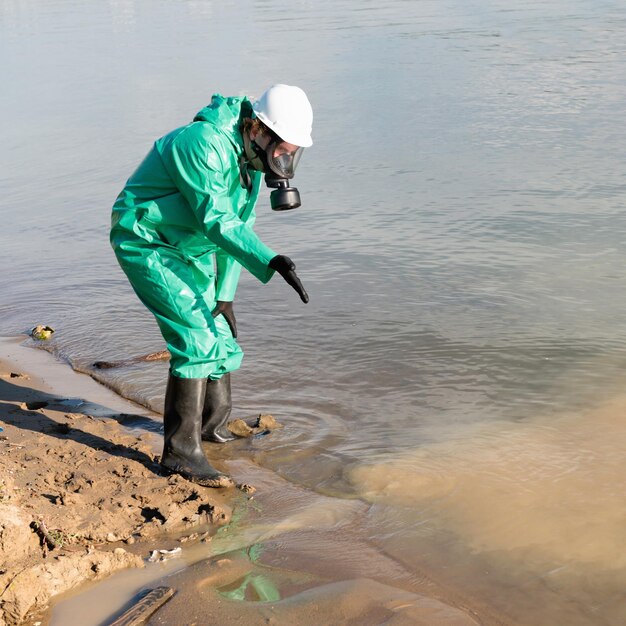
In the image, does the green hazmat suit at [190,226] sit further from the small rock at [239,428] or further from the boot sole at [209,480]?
the small rock at [239,428]

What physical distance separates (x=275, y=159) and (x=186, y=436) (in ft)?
4.33

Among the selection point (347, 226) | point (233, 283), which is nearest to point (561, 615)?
point (233, 283)

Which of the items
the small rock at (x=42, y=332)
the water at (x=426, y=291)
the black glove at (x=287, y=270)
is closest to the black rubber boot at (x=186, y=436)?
the water at (x=426, y=291)

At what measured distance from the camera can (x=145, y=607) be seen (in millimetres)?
3350

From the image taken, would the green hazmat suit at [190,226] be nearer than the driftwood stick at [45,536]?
No

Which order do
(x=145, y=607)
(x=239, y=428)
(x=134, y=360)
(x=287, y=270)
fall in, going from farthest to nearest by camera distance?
(x=134, y=360) → (x=239, y=428) → (x=287, y=270) → (x=145, y=607)

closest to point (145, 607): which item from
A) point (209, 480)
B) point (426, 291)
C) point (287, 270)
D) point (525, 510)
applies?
point (209, 480)

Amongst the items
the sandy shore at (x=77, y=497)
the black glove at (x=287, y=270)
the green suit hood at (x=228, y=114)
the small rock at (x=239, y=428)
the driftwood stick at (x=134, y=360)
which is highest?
the green suit hood at (x=228, y=114)

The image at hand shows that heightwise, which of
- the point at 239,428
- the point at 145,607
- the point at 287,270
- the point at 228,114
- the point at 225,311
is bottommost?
the point at 239,428

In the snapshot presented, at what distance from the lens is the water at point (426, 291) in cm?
425

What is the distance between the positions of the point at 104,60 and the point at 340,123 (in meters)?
8.96

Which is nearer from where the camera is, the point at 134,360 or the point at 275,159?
the point at 275,159

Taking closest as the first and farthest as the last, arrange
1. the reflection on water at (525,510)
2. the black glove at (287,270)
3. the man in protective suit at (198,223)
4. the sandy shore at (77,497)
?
1. the sandy shore at (77,497)
2. the reflection on water at (525,510)
3. the black glove at (287,270)
4. the man in protective suit at (198,223)

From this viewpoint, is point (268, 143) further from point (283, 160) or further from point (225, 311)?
point (225, 311)
